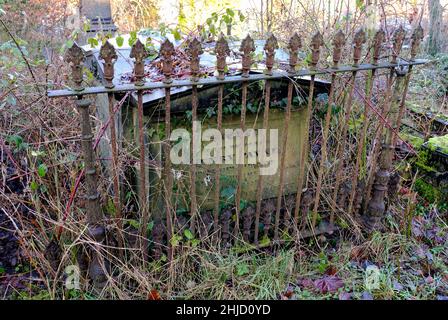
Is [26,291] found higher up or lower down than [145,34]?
lower down

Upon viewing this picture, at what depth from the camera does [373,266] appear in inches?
110

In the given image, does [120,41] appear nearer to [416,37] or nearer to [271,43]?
[271,43]

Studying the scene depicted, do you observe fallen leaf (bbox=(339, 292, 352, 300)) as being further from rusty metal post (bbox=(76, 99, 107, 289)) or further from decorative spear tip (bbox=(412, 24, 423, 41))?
decorative spear tip (bbox=(412, 24, 423, 41))

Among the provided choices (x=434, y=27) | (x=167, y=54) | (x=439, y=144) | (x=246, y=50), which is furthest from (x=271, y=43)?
(x=434, y=27)

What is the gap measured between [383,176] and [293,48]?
1.35 metres

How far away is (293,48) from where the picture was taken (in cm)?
244

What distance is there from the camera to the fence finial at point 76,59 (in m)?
2.03

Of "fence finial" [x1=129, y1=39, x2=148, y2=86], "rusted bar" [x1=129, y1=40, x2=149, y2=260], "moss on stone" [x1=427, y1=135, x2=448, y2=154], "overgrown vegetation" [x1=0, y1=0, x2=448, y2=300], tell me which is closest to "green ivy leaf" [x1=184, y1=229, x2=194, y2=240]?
"overgrown vegetation" [x1=0, y1=0, x2=448, y2=300]

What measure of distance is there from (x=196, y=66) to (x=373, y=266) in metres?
1.83

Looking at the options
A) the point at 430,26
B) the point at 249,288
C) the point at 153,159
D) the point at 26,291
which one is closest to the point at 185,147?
the point at 153,159

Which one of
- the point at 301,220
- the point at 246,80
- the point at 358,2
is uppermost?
the point at 358,2

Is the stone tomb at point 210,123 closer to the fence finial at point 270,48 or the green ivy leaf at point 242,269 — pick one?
the fence finial at point 270,48

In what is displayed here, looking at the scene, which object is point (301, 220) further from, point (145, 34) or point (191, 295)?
point (145, 34)

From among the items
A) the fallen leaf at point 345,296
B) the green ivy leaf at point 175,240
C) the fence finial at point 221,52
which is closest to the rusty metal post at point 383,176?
the fallen leaf at point 345,296
